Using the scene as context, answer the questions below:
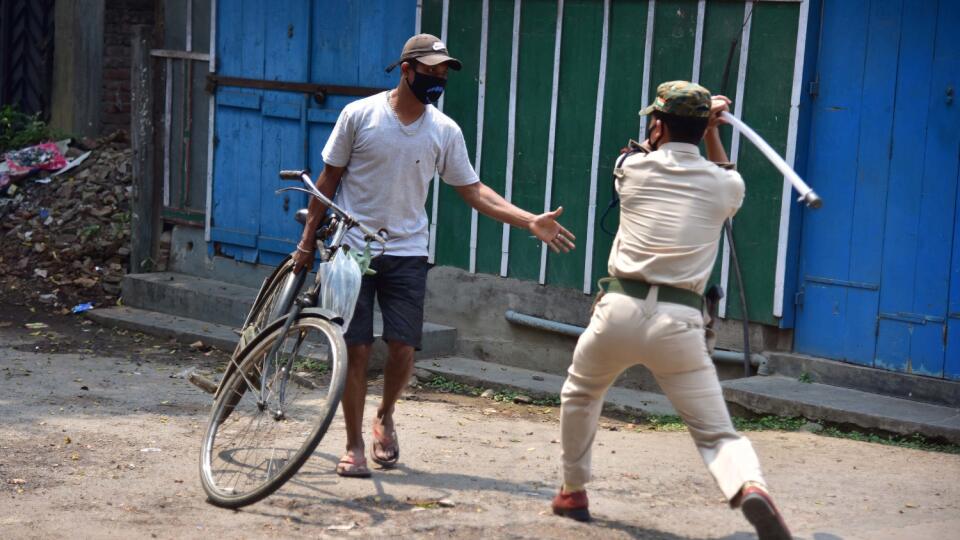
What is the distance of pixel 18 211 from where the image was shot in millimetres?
13430

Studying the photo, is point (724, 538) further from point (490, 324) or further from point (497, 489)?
point (490, 324)

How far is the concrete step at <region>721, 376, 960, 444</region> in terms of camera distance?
23.3ft

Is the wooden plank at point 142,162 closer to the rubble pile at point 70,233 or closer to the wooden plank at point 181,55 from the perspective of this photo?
A: the wooden plank at point 181,55

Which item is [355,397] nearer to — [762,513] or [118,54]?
[762,513]

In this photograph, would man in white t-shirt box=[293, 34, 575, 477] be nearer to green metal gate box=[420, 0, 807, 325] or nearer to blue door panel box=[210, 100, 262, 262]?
green metal gate box=[420, 0, 807, 325]

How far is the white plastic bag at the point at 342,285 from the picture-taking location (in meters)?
5.65

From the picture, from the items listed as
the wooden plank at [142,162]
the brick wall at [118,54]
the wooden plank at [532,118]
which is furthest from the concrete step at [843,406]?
the brick wall at [118,54]

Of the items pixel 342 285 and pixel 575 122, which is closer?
pixel 342 285

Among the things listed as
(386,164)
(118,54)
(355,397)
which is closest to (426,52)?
(386,164)

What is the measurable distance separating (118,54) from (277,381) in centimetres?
1014

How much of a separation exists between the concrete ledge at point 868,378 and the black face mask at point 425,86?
323 cm

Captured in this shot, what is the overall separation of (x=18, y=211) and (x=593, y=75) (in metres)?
6.94

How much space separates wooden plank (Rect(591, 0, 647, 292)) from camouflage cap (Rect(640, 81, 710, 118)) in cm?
382

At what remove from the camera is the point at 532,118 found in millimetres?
9484
